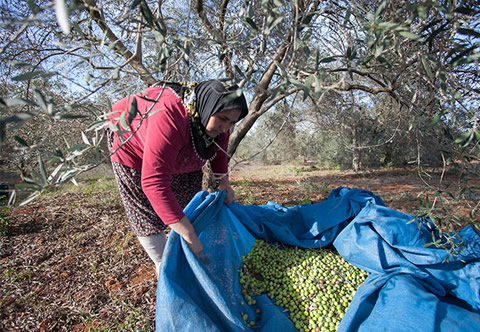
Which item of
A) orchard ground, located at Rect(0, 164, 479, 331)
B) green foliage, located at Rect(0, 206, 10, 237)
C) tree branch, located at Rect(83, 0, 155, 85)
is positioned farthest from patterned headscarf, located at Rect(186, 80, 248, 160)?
green foliage, located at Rect(0, 206, 10, 237)

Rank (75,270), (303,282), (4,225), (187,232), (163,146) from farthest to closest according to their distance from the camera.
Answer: (4,225)
(75,270)
(303,282)
(187,232)
(163,146)

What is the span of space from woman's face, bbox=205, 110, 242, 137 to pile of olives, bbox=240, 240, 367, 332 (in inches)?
49.7

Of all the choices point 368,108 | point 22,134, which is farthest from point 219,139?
point 368,108

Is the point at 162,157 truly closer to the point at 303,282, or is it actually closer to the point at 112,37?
the point at 303,282

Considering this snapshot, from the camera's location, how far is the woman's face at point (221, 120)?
52.5 inches

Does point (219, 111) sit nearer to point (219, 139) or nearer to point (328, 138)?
point (219, 139)

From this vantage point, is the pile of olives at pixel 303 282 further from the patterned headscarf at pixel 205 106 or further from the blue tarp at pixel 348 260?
the patterned headscarf at pixel 205 106

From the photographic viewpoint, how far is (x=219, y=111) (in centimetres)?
132

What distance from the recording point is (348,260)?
214 cm

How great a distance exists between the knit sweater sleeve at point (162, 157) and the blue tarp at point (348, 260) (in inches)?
10.6

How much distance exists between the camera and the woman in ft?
4.30

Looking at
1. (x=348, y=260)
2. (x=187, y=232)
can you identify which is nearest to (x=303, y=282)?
(x=348, y=260)

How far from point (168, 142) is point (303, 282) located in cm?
157

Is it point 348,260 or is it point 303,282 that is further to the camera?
point 348,260
